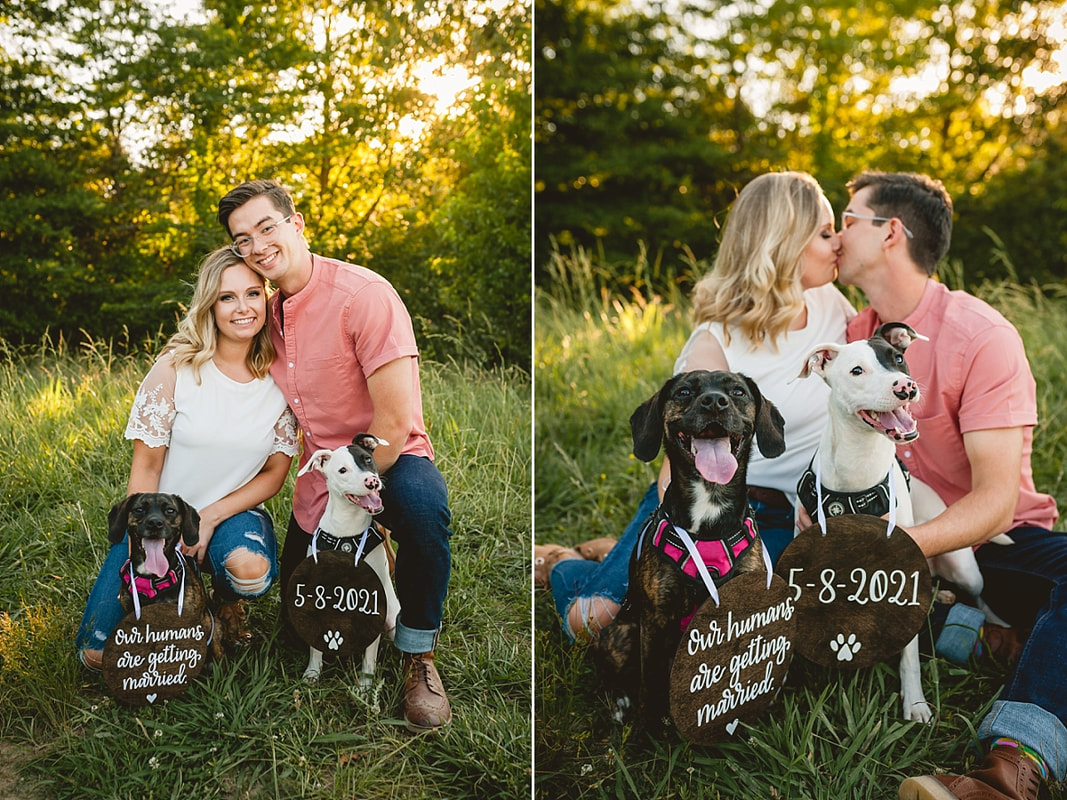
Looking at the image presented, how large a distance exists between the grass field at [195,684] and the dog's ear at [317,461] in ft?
0.41

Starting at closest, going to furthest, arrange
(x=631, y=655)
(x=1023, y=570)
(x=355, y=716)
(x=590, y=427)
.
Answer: (x=355, y=716), (x=631, y=655), (x=1023, y=570), (x=590, y=427)

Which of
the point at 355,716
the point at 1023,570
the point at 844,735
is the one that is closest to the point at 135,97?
the point at 355,716

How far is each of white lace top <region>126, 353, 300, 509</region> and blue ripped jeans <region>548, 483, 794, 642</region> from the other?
4.15 feet

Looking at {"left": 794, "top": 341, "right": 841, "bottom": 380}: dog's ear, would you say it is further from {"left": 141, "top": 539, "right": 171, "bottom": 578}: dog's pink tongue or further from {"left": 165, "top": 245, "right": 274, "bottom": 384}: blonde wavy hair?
{"left": 141, "top": 539, "right": 171, "bottom": 578}: dog's pink tongue

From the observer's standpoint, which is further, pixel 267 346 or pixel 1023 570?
pixel 1023 570

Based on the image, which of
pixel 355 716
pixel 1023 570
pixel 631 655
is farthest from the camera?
pixel 1023 570

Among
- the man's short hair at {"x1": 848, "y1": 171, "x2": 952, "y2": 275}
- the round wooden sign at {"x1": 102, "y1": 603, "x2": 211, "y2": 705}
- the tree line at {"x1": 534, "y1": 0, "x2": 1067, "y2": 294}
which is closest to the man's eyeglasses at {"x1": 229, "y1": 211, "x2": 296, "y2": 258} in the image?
the round wooden sign at {"x1": 102, "y1": 603, "x2": 211, "y2": 705}

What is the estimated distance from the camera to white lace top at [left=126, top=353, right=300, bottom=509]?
231 cm

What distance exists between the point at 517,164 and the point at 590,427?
244 centimetres

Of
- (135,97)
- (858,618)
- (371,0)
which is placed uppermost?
(371,0)

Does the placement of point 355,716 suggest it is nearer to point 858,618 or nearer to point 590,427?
point 858,618

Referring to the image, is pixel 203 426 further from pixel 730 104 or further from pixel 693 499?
pixel 730 104

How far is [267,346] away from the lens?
7.79 ft

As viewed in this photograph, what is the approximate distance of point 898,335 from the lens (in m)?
2.37
